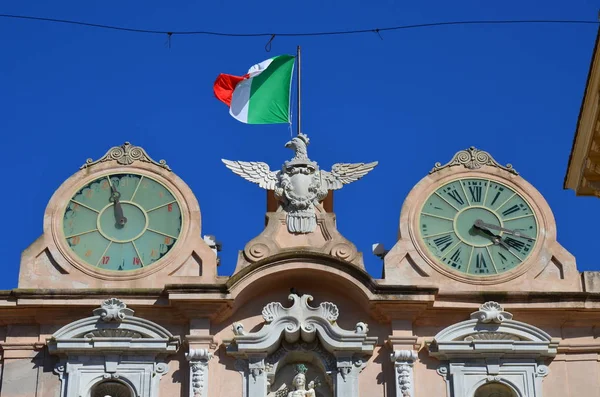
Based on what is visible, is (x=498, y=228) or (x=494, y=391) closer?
(x=494, y=391)

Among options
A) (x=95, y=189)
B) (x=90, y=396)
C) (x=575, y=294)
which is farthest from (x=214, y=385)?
(x=575, y=294)

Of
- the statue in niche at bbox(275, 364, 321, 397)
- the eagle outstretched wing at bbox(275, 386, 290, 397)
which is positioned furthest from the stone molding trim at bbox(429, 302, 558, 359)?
the eagle outstretched wing at bbox(275, 386, 290, 397)

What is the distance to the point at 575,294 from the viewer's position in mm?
22641

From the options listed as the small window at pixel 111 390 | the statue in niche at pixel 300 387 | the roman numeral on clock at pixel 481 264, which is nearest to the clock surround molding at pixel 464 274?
the roman numeral on clock at pixel 481 264

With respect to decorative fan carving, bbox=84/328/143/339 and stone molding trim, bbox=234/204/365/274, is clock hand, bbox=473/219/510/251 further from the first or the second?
decorative fan carving, bbox=84/328/143/339

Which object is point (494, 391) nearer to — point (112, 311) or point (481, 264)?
point (481, 264)

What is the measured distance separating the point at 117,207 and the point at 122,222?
0.76 ft

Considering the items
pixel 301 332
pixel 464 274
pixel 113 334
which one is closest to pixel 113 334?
pixel 113 334

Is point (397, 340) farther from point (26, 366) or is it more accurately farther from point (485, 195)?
point (26, 366)

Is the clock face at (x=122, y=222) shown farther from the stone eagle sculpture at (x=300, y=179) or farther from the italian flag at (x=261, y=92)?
the italian flag at (x=261, y=92)

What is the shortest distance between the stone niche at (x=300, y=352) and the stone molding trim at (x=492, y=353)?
103 cm

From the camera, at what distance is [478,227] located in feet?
76.9

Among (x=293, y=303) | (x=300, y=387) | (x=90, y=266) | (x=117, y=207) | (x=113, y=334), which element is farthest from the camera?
(x=117, y=207)

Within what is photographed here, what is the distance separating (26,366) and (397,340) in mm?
4839
